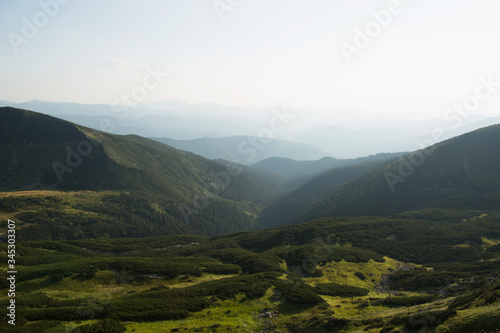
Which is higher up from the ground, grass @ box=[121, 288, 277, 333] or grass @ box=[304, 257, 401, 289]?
grass @ box=[121, 288, 277, 333]

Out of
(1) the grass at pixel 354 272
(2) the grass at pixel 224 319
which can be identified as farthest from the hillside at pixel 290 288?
(1) the grass at pixel 354 272

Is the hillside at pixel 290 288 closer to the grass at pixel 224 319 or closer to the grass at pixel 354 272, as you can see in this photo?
the grass at pixel 224 319

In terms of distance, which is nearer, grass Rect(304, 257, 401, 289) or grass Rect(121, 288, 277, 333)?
grass Rect(121, 288, 277, 333)

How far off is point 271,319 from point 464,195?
20430 cm

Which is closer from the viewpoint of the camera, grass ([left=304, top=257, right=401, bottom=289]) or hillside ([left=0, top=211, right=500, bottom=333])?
hillside ([left=0, top=211, right=500, bottom=333])

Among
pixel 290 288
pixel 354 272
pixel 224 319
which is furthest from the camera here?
pixel 354 272

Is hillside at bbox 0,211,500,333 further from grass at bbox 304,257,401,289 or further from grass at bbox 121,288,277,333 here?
grass at bbox 304,257,401,289

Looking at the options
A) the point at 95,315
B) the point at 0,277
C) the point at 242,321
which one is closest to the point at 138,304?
the point at 95,315

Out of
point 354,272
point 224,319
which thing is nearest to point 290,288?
point 224,319

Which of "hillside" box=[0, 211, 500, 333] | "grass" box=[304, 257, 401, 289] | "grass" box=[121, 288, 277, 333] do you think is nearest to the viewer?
"hillside" box=[0, 211, 500, 333]

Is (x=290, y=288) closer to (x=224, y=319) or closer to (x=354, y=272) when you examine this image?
(x=224, y=319)

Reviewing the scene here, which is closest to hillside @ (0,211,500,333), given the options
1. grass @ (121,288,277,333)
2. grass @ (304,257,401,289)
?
grass @ (121,288,277,333)

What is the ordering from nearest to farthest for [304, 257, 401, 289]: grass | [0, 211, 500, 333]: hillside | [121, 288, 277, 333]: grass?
[0, 211, 500, 333]: hillside → [121, 288, 277, 333]: grass → [304, 257, 401, 289]: grass

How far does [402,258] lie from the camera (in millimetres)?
99312
